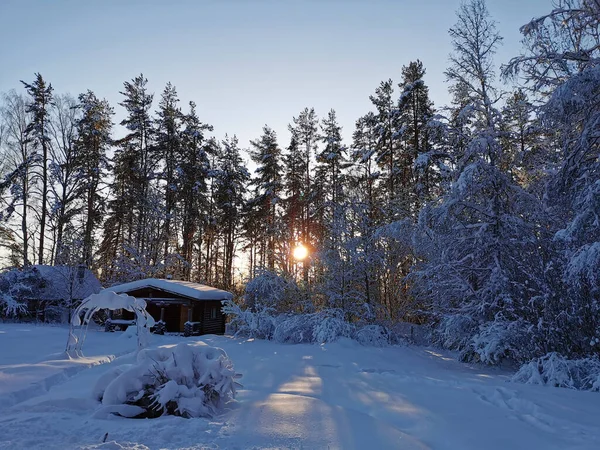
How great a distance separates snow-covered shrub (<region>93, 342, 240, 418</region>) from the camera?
557 cm

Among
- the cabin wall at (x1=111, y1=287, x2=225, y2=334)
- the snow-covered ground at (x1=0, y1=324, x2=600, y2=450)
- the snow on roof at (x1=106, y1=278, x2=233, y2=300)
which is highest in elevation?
the snow on roof at (x1=106, y1=278, x2=233, y2=300)

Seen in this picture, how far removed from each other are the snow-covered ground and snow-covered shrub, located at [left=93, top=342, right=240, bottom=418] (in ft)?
0.87

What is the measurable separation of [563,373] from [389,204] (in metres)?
11.6

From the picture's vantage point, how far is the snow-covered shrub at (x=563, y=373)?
26.2ft

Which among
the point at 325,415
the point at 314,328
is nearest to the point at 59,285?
the point at 314,328

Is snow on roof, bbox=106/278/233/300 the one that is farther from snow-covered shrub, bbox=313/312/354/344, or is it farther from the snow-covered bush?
snow-covered shrub, bbox=313/312/354/344

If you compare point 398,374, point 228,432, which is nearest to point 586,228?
point 398,374

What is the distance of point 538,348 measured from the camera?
9.78 metres

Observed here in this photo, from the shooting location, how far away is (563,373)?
813 cm

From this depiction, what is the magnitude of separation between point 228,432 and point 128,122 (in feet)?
91.5

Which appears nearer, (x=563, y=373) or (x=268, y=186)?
(x=563, y=373)

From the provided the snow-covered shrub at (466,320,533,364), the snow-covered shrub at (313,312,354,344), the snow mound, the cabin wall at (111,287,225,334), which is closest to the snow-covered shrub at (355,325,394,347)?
the snow-covered shrub at (313,312,354,344)

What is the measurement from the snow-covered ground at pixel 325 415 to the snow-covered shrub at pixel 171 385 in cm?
26

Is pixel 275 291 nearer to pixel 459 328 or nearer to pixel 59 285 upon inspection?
pixel 459 328
